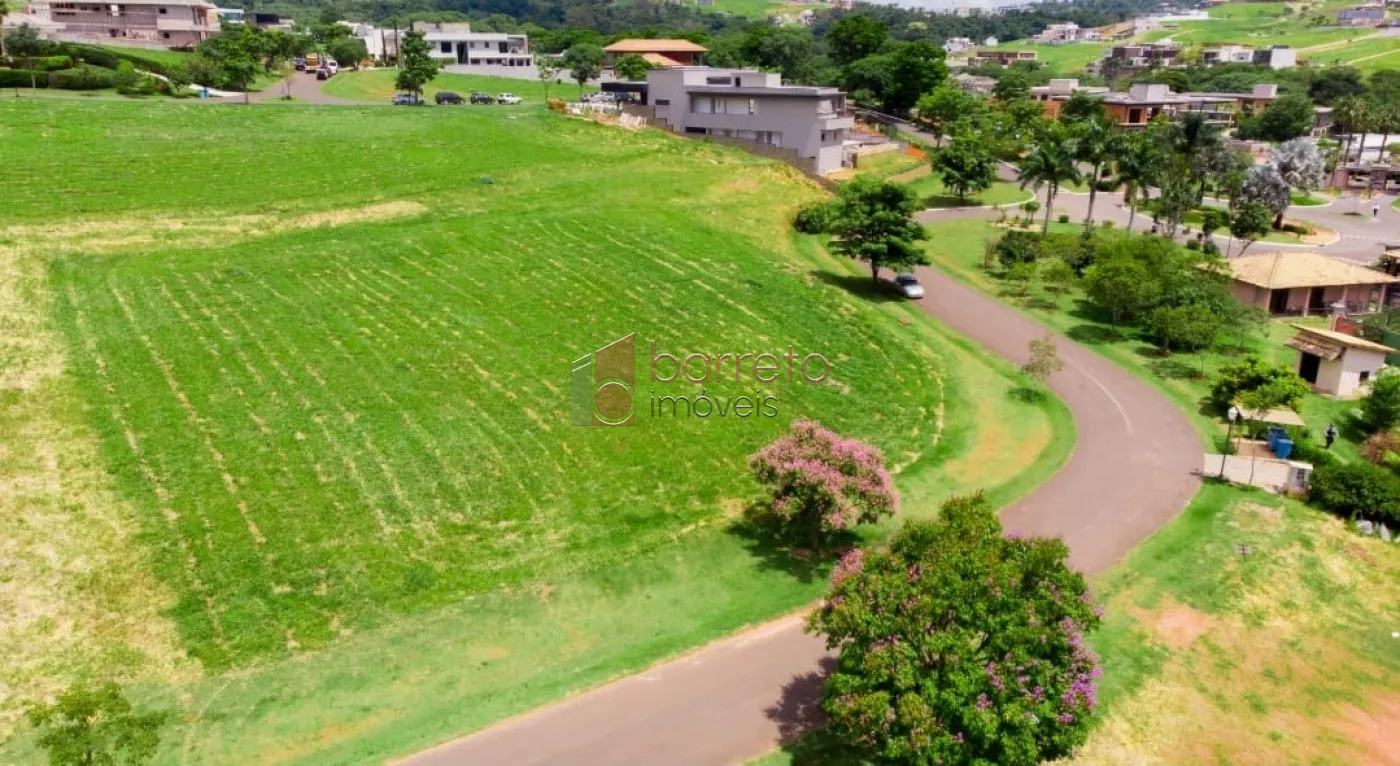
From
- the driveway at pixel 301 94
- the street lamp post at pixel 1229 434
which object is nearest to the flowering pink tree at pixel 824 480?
the street lamp post at pixel 1229 434

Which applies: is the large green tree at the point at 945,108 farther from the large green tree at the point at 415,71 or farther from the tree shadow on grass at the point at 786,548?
the tree shadow on grass at the point at 786,548

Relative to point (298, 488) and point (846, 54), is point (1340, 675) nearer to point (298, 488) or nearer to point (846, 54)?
point (298, 488)

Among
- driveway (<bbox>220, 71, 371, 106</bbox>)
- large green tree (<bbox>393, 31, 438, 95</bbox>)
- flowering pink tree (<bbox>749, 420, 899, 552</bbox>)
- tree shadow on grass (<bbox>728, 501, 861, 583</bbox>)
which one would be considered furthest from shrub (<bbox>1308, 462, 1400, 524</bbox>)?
large green tree (<bbox>393, 31, 438, 95</bbox>)

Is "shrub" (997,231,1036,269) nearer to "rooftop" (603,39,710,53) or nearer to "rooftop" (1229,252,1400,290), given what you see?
"rooftop" (1229,252,1400,290)

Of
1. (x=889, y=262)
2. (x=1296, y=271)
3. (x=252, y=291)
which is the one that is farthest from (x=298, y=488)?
(x=1296, y=271)

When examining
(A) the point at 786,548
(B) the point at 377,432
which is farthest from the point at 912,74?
(A) the point at 786,548

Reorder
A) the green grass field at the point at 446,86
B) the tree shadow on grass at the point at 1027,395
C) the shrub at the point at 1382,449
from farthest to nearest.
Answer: the green grass field at the point at 446,86 → the tree shadow on grass at the point at 1027,395 → the shrub at the point at 1382,449

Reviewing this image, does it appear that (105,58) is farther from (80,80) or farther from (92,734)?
(92,734)
